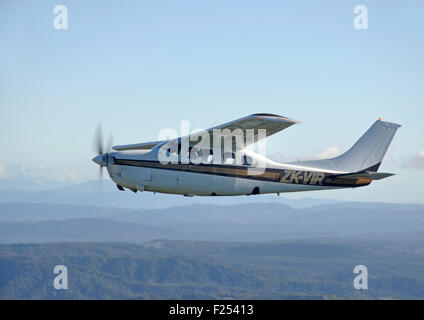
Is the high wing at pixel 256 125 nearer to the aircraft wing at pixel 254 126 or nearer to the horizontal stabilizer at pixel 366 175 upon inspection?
the aircraft wing at pixel 254 126

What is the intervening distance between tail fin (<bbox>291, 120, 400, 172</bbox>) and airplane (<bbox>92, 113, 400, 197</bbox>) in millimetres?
1778

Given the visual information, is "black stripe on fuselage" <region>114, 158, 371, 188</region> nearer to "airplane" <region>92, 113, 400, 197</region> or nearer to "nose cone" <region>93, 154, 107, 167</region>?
"airplane" <region>92, 113, 400, 197</region>

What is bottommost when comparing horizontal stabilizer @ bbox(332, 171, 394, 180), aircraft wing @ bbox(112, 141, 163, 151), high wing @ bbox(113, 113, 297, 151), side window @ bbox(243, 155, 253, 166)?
horizontal stabilizer @ bbox(332, 171, 394, 180)

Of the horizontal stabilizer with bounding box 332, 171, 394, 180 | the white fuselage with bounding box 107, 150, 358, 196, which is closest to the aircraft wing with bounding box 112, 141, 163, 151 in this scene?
the white fuselage with bounding box 107, 150, 358, 196

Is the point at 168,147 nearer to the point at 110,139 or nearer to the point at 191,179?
the point at 191,179

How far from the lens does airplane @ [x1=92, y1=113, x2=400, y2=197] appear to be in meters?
21.8

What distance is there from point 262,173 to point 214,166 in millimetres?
2628

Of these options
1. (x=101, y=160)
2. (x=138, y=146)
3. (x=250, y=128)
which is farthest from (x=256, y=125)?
(x=138, y=146)

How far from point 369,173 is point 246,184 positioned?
21.3ft

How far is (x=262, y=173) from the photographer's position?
79.4ft

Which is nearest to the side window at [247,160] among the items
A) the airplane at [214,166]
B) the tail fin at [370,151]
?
the airplane at [214,166]

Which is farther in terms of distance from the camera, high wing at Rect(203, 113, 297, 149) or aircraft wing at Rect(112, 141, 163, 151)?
aircraft wing at Rect(112, 141, 163, 151)

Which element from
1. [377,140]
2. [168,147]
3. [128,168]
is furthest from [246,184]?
[377,140]

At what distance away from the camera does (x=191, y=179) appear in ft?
74.1
